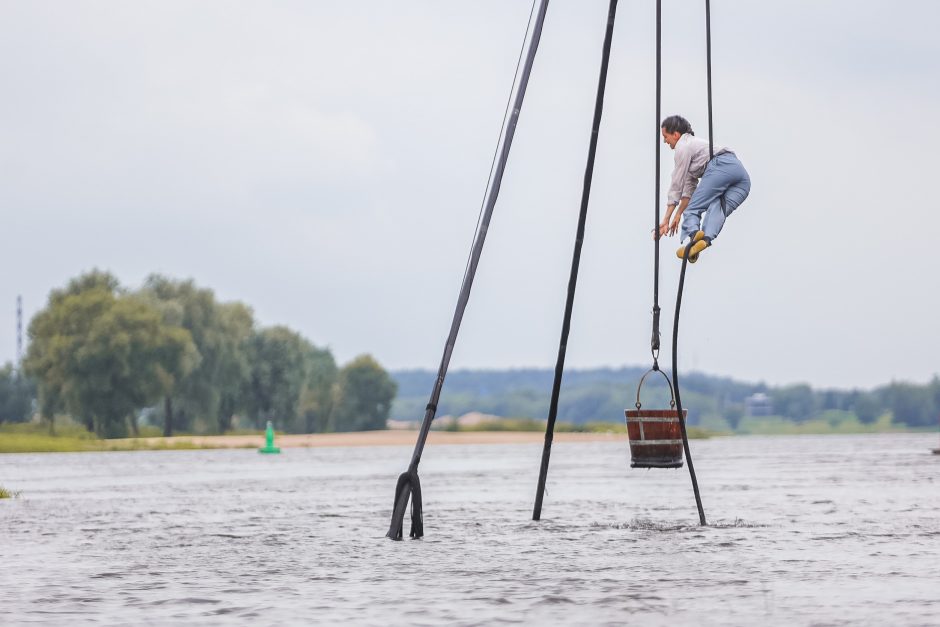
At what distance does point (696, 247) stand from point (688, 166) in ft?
3.34

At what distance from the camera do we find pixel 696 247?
1636 cm

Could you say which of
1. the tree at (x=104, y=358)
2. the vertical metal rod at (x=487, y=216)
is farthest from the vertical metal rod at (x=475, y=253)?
the tree at (x=104, y=358)

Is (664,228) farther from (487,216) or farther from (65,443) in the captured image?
(65,443)

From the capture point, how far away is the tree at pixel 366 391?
514 feet

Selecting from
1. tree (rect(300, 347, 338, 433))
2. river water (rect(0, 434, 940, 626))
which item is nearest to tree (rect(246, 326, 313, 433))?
tree (rect(300, 347, 338, 433))

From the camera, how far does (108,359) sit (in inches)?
3656

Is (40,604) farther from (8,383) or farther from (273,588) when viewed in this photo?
(8,383)

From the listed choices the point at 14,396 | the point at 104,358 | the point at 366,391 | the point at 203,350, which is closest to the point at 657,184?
the point at 104,358

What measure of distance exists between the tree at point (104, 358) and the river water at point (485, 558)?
61359mm

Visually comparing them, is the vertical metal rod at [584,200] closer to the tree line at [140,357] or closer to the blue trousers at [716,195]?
the blue trousers at [716,195]

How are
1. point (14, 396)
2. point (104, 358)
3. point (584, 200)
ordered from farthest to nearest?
point (14, 396) < point (104, 358) < point (584, 200)

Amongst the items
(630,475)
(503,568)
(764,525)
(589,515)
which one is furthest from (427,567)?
(630,475)

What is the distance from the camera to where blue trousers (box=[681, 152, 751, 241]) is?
1661 centimetres

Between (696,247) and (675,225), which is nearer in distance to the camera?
(696,247)
